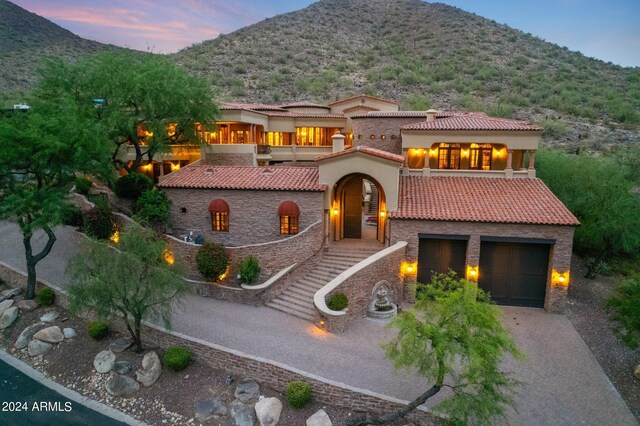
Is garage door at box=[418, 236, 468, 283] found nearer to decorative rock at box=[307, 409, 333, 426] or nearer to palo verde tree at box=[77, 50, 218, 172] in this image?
decorative rock at box=[307, 409, 333, 426]

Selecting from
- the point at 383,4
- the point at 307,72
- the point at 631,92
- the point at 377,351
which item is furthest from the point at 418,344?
the point at 383,4

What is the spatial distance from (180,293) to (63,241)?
14120 mm

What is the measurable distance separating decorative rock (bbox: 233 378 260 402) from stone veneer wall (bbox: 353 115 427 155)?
19.8 metres

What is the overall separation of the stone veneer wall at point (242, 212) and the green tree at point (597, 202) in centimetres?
1788

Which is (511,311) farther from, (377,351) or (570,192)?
(570,192)

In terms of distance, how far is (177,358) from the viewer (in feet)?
52.3

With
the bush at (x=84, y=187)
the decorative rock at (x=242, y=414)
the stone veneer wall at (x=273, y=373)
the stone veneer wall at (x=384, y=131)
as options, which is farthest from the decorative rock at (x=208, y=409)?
the stone veneer wall at (x=384, y=131)

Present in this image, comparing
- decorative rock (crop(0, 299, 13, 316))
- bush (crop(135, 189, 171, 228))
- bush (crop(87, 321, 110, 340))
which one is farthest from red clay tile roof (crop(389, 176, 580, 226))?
decorative rock (crop(0, 299, 13, 316))

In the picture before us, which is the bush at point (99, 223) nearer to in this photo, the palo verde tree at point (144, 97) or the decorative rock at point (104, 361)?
the palo verde tree at point (144, 97)

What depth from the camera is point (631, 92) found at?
55594 mm

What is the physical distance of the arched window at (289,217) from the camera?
22.8 meters

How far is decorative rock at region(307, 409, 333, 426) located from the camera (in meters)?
13.2

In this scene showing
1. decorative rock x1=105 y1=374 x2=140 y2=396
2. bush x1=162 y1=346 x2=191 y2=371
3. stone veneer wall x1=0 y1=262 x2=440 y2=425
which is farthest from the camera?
bush x1=162 y1=346 x2=191 y2=371

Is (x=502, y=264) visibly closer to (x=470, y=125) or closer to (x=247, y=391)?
(x=470, y=125)
